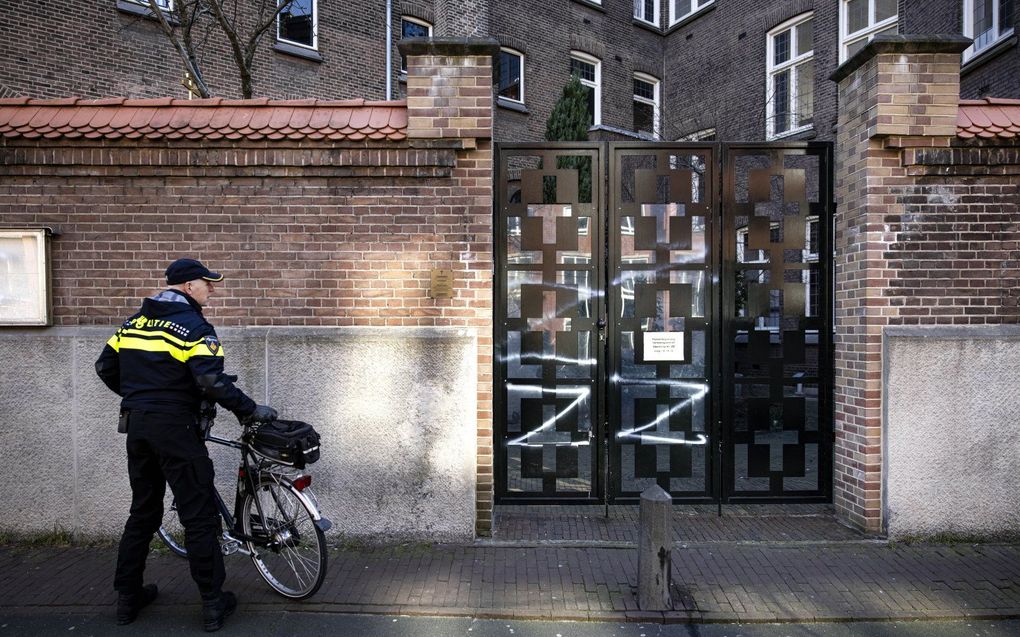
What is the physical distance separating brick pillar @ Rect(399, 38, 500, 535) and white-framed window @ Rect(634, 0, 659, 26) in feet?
52.5

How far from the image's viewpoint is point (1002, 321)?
4.95 metres

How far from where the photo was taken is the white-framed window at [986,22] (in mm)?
9312

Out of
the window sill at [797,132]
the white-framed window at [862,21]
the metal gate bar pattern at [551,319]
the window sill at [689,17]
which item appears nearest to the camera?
the metal gate bar pattern at [551,319]

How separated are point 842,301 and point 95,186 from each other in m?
6.09

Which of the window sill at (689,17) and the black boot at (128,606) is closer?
the black boot at (128,606)

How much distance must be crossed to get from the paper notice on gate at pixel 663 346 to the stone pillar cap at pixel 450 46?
104 inches

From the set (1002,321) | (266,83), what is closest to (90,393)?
(1002,321)

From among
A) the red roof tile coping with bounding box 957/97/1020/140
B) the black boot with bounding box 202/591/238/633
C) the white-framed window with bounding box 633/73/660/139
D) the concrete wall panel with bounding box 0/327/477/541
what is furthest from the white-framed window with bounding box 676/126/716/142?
the black boot with bounding box 202/591/238/633

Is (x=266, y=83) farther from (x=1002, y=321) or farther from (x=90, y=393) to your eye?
(x=1002, y=321)

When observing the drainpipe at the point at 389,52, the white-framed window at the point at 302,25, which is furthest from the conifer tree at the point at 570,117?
the white-framed window at the point at 302,25

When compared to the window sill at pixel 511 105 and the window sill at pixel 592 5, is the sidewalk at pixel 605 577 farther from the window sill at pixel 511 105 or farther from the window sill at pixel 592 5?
the window sill at pixel 592 5

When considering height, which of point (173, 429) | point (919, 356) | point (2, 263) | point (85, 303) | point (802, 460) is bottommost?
point (802, 460)

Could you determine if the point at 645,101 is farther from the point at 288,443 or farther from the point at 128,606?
the point at 128,606

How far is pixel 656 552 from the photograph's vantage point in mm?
3770
